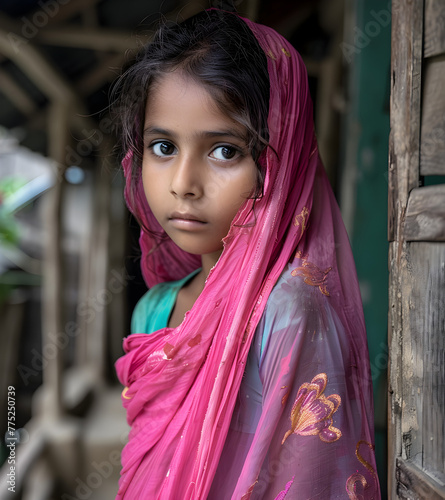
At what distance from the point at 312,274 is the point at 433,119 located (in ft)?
1.00

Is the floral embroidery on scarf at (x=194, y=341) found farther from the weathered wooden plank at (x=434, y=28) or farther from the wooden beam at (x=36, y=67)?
the wooden beam at (x=36, y=67)

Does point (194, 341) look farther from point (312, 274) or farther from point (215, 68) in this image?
point (215, 68)

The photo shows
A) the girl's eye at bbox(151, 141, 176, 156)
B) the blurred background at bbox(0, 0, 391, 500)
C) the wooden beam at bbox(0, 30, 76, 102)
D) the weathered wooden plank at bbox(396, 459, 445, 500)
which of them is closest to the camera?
the weathered wooden plank at bbox(396, 459, 445, 500)

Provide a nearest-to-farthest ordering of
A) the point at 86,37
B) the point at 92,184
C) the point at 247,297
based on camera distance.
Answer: the point at 247,297 < the point at 86,37 < the point at 92,184

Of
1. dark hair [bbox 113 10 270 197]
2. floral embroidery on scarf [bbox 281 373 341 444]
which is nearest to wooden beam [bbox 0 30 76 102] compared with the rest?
dark hair [bbox 113 10 270 197]

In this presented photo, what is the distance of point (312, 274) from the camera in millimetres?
844

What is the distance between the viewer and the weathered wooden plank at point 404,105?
2.45 feet

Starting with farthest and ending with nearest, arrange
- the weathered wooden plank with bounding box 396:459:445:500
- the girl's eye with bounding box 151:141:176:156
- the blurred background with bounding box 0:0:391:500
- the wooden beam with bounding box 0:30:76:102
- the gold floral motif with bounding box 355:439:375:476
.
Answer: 1. the wooden beam with bounding box 0:30:76:102
2. the blurred background with bounding box 0:0:391:500
3. the girl's eye with bounding box 151:141:176:156
4. the gold floral motif with bounding box 355:439:375:476
5. the weathered wooden plank with bounding box 396:459:445:500

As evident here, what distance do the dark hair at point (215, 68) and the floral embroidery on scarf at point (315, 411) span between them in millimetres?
335

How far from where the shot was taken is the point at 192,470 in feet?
2.75

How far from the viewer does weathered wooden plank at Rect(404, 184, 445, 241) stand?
2.29 ft

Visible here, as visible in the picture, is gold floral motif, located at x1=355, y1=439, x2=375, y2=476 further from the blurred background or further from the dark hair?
the blurred background


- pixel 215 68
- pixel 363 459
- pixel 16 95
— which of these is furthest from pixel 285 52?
pixel 16 95

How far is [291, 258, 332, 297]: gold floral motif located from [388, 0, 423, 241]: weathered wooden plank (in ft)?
0.43
